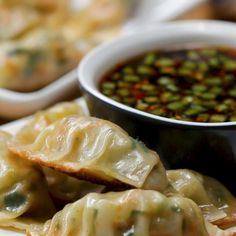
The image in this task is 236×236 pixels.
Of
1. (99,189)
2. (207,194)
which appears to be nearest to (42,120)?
(99,189)

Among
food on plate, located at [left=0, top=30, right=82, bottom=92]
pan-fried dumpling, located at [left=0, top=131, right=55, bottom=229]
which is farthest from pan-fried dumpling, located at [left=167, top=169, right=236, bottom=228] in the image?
food on plate, located at [left=0, top=30, right=82, bottom=92]

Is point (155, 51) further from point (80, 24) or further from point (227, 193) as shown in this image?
point (80, 24)

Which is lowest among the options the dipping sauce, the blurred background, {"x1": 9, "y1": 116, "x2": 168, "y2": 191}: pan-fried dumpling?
the blurred background

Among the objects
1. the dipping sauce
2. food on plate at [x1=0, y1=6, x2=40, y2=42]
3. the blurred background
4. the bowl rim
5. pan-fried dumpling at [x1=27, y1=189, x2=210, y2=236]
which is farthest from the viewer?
food on plate at [x1=0, y1=6, x2=40, y2=42]

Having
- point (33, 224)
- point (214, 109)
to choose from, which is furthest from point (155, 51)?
point (33, 224)

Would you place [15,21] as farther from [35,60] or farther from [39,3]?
[35,60]

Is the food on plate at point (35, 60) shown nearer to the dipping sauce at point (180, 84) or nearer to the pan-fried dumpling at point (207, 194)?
the dipping sauce at point (180, 84)

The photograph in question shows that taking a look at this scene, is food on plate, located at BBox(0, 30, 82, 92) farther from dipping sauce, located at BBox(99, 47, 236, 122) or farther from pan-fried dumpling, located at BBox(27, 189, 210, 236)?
pan-fried dumpling, located at BBox(27, 189, 210, 236)
